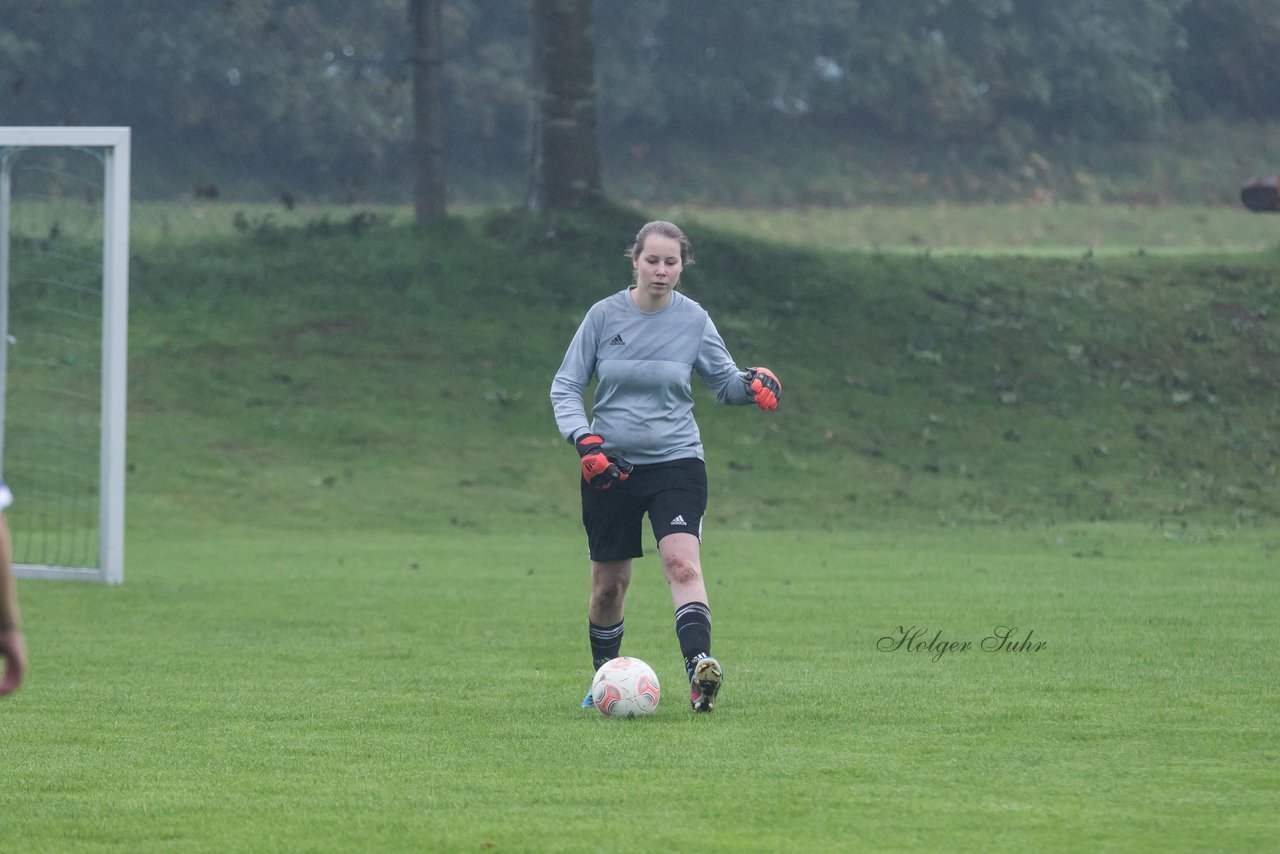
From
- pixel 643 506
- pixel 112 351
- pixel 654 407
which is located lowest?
pixel 643 506

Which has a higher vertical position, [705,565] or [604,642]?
[705,565]

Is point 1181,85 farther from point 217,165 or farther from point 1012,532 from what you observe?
point 1012,532

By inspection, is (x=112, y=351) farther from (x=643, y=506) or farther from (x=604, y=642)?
(x=643, y=506)

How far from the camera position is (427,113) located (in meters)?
28.8

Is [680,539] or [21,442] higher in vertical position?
[21,442]

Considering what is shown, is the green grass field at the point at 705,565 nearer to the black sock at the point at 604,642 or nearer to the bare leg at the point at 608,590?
the black sock at the point at 604,642

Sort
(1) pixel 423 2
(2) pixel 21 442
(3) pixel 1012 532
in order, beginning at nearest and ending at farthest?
(3) pixel 1012 532 → (2) pixel 21 442 → (1) pixel 423 2

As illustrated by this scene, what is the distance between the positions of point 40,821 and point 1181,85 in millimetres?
55719

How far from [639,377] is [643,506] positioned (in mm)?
553

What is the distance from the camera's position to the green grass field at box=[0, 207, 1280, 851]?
647 centimetres

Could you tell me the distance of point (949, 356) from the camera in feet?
86.2

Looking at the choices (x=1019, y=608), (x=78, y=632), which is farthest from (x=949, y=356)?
(x=78, y=632)

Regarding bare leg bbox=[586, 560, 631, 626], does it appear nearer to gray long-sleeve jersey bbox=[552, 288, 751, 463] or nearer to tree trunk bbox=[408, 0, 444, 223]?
gray long-sleeve jersey bbox=[552, 288, 751, 463]
